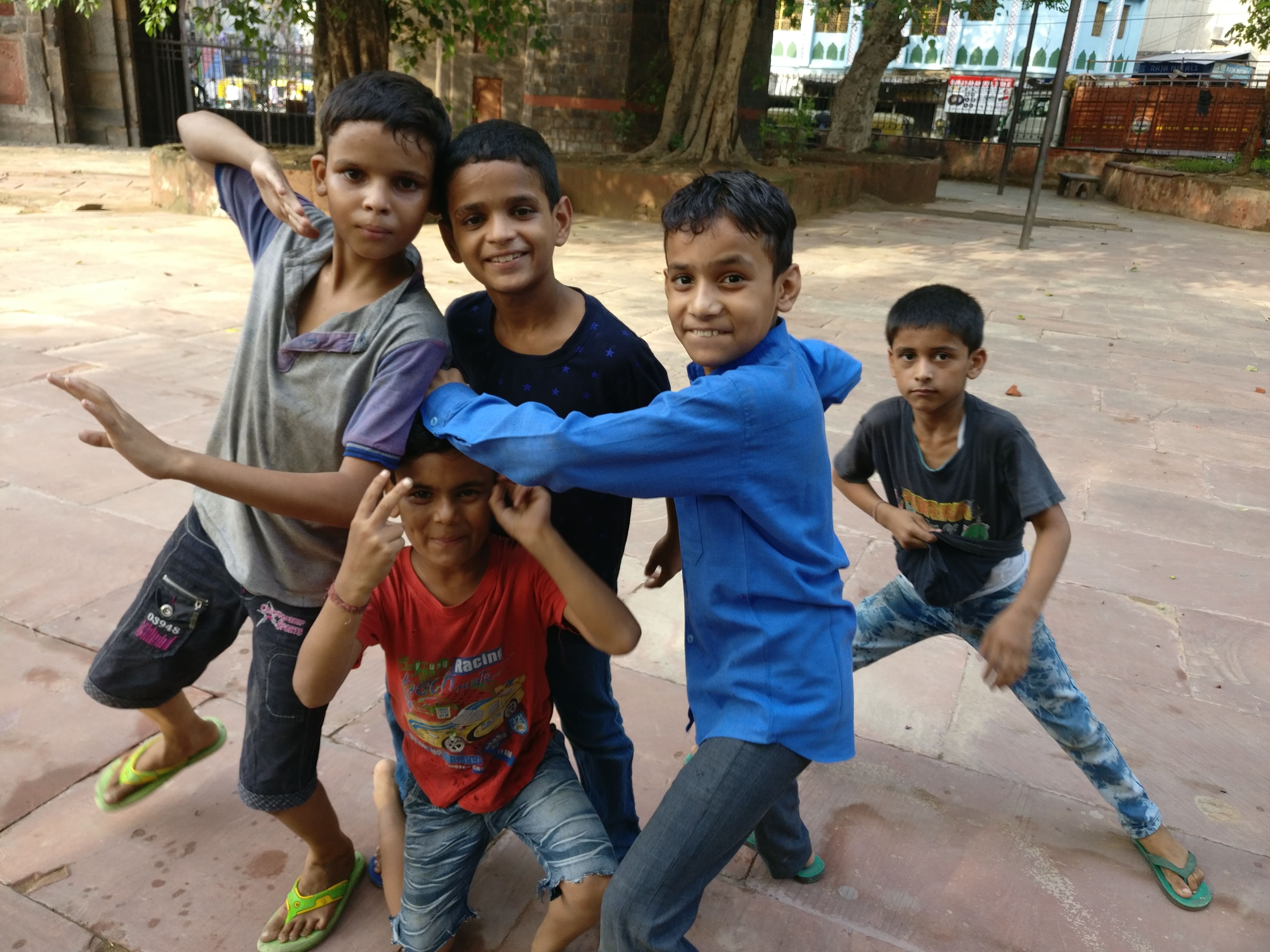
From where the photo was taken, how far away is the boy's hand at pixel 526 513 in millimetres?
1540

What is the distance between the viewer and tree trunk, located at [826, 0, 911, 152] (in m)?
19.6

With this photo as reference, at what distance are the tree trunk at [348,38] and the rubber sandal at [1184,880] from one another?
34.1ft

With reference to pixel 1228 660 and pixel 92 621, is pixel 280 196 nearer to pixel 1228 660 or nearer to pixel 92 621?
pixel 92 621

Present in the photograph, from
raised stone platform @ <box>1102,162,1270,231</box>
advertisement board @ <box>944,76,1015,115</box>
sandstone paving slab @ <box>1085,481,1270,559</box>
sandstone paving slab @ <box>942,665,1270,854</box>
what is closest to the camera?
sandstone paving slab @ <box>942,665,1270,854</box>

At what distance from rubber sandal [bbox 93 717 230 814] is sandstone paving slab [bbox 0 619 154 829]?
0.31 ft

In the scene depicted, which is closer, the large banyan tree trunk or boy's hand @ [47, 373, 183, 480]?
boy's hand @ [47, 373, 183, 480]

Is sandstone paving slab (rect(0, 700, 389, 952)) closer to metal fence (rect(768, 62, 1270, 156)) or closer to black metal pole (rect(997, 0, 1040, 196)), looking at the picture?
metal fence (rect(768, 62, 1270, 156))

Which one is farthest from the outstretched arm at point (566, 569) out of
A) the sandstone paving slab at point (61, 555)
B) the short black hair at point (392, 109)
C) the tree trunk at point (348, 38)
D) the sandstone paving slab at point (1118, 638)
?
the tree trunk at point (348, 38)

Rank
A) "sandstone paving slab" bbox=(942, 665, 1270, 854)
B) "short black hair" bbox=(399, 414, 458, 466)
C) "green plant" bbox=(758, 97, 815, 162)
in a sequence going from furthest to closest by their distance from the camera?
1. "green plant" bbox=(758, 97, 815, 162)
2. "sandstone paving slab" bbox=(942, 665, 1270, 854)
3. "short black hair" bbox=(399, 414, 458, 466)

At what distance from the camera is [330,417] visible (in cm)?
169

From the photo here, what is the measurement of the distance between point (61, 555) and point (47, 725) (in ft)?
3.49

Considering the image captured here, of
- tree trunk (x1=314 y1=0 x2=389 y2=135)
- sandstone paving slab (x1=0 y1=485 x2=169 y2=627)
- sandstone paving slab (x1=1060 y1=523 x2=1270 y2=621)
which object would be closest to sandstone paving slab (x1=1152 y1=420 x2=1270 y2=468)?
sandstone paving slab (x1=1060 y1=523 x2=1270 y2=621)

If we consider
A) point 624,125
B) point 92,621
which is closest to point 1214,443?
point 92,621

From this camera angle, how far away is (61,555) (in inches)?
135
